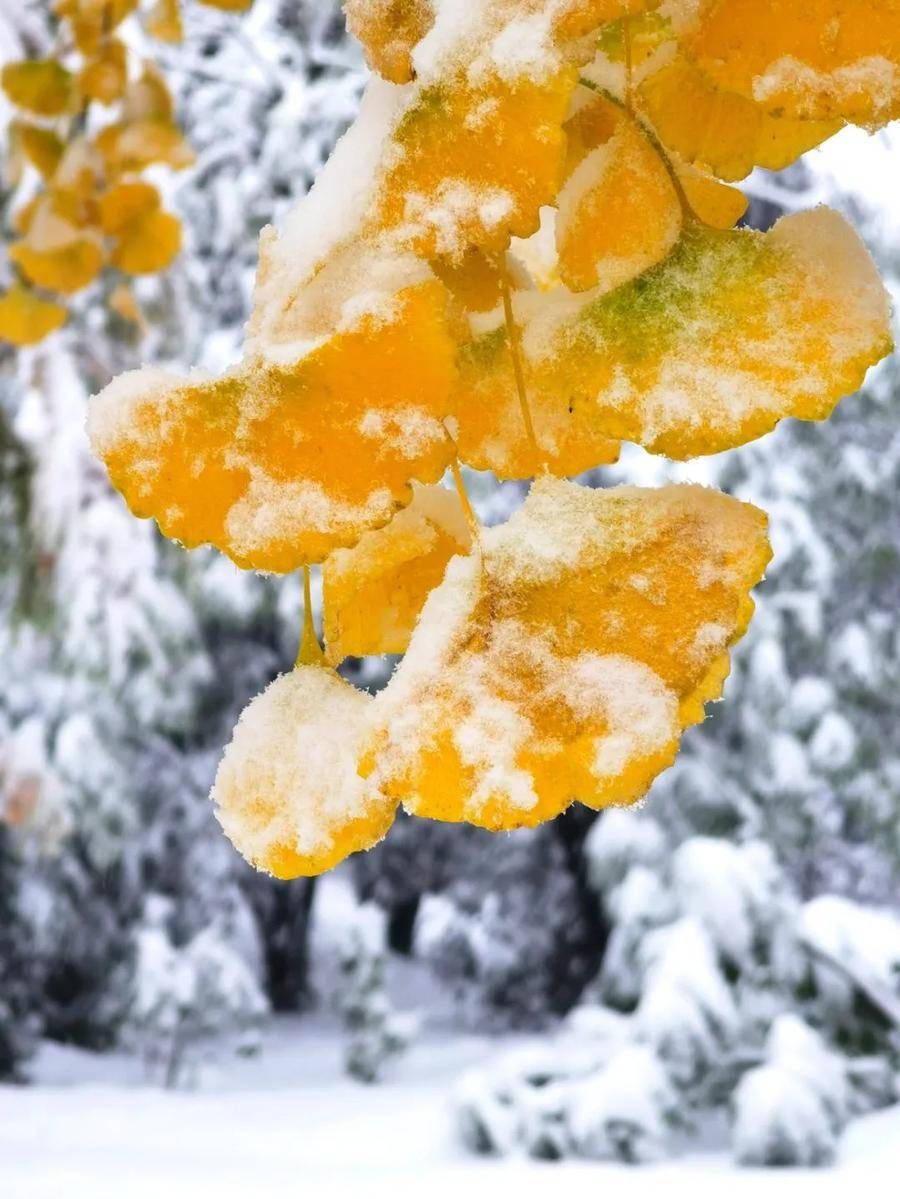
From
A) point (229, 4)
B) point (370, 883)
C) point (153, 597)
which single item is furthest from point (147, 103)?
point (370, 883)

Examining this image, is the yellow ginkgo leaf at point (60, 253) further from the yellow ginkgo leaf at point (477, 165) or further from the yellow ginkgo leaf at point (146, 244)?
the yellow ginkgo leaf at point (477, 165)

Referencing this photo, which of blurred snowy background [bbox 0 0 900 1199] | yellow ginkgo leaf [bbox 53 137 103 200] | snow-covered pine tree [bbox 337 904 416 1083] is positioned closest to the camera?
yellow ginkgo leaf [bbox 53 137 103 200]

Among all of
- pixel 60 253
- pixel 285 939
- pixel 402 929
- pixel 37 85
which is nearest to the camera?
pixel 37 85

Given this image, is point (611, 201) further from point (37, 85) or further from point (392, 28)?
point (37, 85)

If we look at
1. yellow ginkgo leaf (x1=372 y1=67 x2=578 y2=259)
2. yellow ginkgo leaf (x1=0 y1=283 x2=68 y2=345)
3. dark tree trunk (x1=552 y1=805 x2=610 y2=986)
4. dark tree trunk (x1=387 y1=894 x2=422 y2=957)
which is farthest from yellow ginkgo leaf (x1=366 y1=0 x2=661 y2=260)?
dark tree trunk (x1=387 y1=894 x2=422 y2=957)

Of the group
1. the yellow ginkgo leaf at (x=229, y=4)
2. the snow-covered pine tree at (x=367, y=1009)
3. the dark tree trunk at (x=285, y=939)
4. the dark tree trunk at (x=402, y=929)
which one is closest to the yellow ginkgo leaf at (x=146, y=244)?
the yellow ginkgo leaf at (x=229, y=4)

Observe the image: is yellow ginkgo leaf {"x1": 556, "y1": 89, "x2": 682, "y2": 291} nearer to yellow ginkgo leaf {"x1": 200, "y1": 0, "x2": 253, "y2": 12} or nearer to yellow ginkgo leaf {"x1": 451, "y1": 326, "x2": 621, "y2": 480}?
yellow ginkgo leaf {"x1": 451, "y1": 326, "x2": 621, "y2": 480}

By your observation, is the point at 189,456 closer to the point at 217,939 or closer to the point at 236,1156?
the point at 236,1156
